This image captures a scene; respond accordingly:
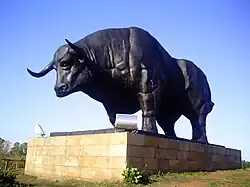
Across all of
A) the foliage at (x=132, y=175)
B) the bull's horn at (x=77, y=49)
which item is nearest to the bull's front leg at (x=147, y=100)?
the bull's horn at (x=77, y=49)

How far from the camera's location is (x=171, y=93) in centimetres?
1347

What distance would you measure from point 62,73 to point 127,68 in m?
2.28

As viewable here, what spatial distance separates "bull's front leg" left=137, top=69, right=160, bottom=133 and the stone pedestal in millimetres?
867

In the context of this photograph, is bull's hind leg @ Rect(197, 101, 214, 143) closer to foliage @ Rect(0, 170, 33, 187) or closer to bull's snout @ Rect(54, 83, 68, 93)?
bull's snout @ Rect(54, 83, 68, 93)

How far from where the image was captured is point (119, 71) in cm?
1155

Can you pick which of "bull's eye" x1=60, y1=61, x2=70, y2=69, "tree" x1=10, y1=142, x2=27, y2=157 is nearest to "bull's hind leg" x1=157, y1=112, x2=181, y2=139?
"bull's eye" x1=60, y1=61, x2=70, y2=69

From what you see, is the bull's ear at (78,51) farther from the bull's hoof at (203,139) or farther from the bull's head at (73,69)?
the bull's hoof at (203,139)

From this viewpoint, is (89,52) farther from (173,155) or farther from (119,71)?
(173,155)

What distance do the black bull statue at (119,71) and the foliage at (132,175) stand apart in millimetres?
2507

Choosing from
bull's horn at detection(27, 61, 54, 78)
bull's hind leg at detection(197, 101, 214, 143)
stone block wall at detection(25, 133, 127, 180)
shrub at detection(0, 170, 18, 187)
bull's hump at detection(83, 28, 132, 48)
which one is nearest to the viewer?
shrub at detection(0, 170, 18, 187)

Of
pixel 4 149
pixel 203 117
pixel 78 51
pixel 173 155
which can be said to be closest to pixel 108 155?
pixel 173 155

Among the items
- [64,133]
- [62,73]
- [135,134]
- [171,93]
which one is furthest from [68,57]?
[171,93]

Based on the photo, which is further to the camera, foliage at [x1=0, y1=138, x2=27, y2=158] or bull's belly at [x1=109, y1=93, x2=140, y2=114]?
foliage at [x1=0, y1=138, x2=27, y2=158]

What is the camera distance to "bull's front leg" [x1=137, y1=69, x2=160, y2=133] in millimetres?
11570
